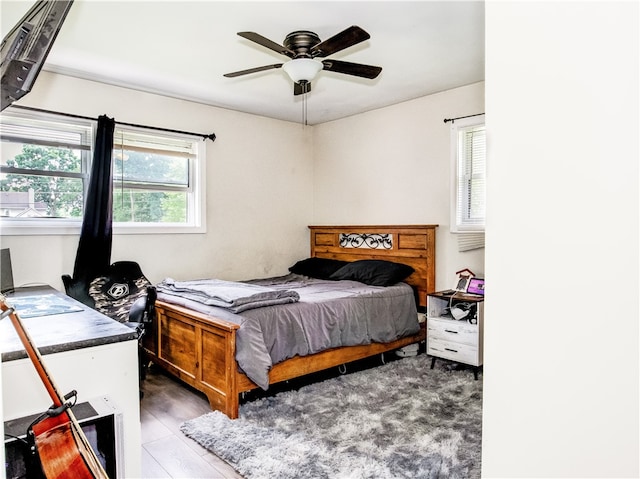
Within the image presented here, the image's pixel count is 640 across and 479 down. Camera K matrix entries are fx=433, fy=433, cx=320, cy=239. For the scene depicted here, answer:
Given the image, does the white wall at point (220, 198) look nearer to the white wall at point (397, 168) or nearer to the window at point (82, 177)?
the window at point (82, 177)

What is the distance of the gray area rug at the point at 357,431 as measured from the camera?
2.15 meters

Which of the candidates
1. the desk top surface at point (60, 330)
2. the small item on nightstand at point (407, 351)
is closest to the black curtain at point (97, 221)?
the desk top surface at point (60, 330)

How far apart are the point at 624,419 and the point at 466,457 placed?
2104 millimetres

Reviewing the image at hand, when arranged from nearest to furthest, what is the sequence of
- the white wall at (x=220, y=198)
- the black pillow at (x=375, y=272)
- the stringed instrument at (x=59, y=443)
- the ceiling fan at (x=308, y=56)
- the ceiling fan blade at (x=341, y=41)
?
1. the stringed instrument at (x=59, y=443)
2. the ceiling fan blade at (x=341, y=41)
3. the ceiling fan at (x=308, y=56)
4. the white wall at (x=220, y=198)
5. the black pillow at (x=375, y=272)

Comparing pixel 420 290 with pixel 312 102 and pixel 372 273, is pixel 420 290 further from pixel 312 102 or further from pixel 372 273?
pixel 312 102

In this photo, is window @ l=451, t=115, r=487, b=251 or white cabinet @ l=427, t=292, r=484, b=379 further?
window @ l=451, t=115, r=487, b=251

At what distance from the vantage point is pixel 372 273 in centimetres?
424

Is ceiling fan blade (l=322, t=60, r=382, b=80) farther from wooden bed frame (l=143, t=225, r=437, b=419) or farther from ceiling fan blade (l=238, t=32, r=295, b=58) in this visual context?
wooden bed frame (l=143, t=225, r=437, b=419)

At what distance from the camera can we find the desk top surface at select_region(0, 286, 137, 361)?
1.39 metres

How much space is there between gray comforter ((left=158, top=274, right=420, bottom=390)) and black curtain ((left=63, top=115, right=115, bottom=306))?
0.57 m

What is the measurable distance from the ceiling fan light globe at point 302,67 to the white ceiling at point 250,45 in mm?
255

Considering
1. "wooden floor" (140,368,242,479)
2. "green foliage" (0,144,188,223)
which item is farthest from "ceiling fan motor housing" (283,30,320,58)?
"wooden floor" (140,368,242,479)

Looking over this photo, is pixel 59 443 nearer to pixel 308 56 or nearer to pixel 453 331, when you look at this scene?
pixel 308 56

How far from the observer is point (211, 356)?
290cm
